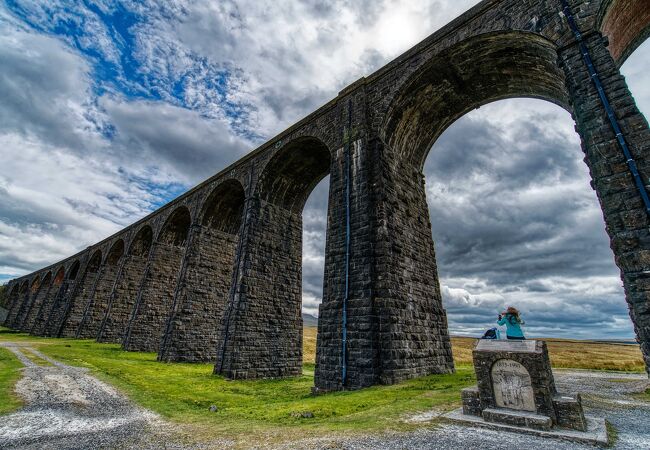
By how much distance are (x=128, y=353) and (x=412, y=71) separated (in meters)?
21.4

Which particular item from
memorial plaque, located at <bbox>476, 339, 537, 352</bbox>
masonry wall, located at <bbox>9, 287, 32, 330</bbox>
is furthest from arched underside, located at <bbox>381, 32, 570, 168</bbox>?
masonry wall, located at <bbox>9, 287, 32, 330</bbox>

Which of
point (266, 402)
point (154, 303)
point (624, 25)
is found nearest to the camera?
point (624, 25)

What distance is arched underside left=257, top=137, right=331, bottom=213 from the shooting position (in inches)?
602

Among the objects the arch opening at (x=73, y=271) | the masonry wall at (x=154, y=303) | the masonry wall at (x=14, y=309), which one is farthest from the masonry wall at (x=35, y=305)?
the masonry wall at (x=154, y=303)

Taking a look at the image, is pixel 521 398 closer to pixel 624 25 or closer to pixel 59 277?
pixel 624 25

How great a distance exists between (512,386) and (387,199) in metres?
6.82

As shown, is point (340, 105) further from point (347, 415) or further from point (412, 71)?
point (347, 415)

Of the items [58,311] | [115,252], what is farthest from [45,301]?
[115,252]

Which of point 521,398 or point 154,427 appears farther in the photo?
point 154,427

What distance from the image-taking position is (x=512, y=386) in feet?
15.2

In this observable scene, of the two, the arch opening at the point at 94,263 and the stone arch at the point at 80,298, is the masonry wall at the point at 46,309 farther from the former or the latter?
the arch opening at the point at 94,263

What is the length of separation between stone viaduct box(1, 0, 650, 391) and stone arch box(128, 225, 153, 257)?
322 inches

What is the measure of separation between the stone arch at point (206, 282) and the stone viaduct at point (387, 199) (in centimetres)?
8

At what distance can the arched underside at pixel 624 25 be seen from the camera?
772 cm
